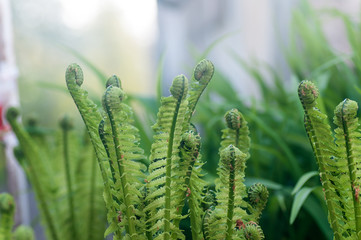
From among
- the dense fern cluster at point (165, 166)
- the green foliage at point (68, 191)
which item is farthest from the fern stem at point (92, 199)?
the dense fern cluster at point (165, 166)

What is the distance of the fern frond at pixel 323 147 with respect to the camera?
11 centimetres

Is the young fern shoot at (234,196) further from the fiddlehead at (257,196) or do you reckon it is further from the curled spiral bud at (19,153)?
the curled spiral bud at (19,153)

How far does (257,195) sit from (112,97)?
62 mm

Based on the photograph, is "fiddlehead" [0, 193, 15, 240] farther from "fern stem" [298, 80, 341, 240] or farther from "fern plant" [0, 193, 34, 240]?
"fern stem" [298, 80, 341, 240]

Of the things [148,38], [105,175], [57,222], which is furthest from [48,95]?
[105,175]

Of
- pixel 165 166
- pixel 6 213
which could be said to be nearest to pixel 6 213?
pixel 6 213

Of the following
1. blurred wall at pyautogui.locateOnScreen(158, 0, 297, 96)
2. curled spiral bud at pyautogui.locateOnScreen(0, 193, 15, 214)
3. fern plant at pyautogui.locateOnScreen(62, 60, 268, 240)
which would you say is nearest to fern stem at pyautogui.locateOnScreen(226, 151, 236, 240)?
fern plant at pyautogui.locateOnScreen(62, 60, 268, 240)

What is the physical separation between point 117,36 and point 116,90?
1.05 metres

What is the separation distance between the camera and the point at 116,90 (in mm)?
108

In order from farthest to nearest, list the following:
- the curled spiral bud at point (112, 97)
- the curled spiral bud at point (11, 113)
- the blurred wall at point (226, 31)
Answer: the blurred wall at point (226, 31) → the curled spiral bud at point (11, 113) → the curled spiral bud at point (112, 97)

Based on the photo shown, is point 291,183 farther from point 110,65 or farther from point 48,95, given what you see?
point 110,65

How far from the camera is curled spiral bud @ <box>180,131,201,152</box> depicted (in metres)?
0.11

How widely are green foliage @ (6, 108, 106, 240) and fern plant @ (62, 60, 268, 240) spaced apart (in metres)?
0.12

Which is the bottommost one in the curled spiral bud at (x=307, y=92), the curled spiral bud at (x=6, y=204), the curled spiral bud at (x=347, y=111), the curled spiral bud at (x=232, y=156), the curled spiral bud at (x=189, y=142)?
the curled spiral bud at (x=6, y=204)
